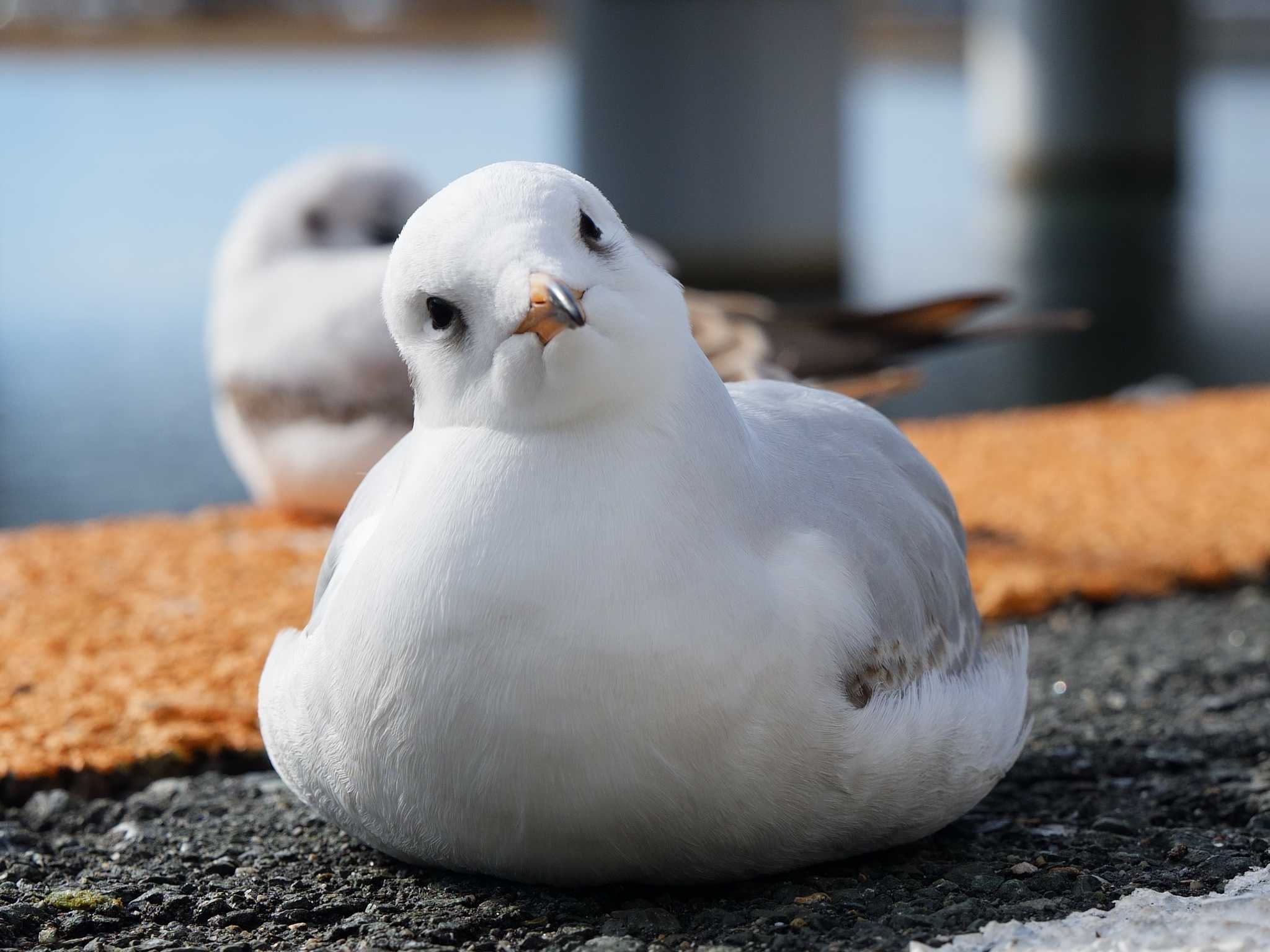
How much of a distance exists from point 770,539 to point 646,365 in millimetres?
317

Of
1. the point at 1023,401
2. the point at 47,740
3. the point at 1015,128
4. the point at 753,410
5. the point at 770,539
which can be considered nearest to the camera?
the point at 770,539

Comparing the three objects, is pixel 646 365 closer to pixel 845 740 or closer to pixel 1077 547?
pixel 845 740

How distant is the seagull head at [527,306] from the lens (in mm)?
2074

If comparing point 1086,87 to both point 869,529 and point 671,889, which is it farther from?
point 671,889

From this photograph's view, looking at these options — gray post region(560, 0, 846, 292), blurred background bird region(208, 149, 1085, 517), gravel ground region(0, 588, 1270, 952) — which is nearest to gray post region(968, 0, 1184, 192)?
gray post region(560, 0, 846, 292)

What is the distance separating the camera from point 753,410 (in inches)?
101

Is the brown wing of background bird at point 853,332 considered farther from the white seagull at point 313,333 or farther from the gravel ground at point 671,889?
the gravel ground at point 671,889

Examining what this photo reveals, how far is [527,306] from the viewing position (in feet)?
6.66

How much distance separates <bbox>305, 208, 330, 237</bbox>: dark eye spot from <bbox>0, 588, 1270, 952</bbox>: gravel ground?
3.18 m

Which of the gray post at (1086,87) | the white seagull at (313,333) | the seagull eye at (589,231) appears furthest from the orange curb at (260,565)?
the gray post at (1086,87)

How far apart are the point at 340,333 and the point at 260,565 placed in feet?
2.92

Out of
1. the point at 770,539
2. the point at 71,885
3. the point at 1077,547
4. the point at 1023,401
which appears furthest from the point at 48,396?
the point at 770,539

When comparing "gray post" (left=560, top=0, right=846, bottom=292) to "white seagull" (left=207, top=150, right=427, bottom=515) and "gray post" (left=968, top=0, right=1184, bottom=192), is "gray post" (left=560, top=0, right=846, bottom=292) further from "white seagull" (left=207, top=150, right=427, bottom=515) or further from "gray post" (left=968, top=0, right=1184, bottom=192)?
"gray post" (left=968, top=0, right=1184, bottom=192)

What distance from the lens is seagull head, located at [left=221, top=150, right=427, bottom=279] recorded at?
5973 mm
